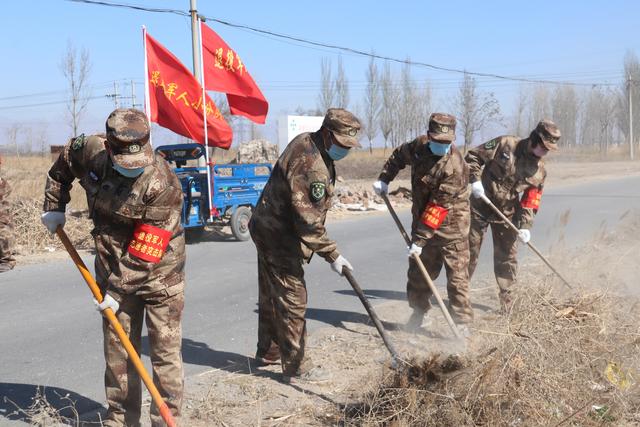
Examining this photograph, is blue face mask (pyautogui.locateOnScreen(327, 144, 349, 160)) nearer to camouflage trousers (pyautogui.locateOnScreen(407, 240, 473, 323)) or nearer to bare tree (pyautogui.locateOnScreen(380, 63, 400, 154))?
camouflage trousers (pyautogui.locateOnScreen(407, 240, 473, 323))

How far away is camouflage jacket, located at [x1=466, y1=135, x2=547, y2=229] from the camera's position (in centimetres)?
655

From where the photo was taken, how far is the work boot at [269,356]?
15.9ft

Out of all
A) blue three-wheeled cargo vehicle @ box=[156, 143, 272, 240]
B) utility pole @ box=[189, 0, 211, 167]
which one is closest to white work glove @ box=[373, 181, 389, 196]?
blue three-wheeled cargo vehicle @ box=[156, 143, 272, 240]

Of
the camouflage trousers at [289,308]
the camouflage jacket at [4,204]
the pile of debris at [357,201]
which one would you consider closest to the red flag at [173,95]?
the camouflage jacket at [4,204]

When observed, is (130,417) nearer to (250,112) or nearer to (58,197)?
(58,197)

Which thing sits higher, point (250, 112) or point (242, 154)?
point (250, 112)

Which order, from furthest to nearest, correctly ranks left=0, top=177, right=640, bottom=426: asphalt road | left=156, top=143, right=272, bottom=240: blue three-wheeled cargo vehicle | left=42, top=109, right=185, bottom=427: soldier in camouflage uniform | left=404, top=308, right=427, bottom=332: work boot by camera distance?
left=156, top=143, right=272, bottom=240: blue three-wheeled cargo vehicle, left=404, top=308, right=427, bottom=332: work boot, left=0, top=177, right=640, bottom=426: asphalt road, left=42, top=109, right=185, bottom=427: soldier in camouflage uniform

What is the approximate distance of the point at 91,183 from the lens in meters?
3.56

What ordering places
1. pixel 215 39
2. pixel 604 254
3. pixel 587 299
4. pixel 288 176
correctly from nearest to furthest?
pixel 288 176
pixel 587 299
pixel 604 254
pixel 215 39

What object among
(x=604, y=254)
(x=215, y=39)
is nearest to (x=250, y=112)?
(x=215, y=39)

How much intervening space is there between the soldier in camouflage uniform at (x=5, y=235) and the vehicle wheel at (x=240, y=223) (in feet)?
11.2

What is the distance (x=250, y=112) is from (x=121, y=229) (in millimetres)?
8476

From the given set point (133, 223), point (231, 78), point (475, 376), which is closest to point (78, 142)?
point (133, 223)

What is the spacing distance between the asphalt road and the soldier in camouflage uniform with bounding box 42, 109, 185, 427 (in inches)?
33.8
